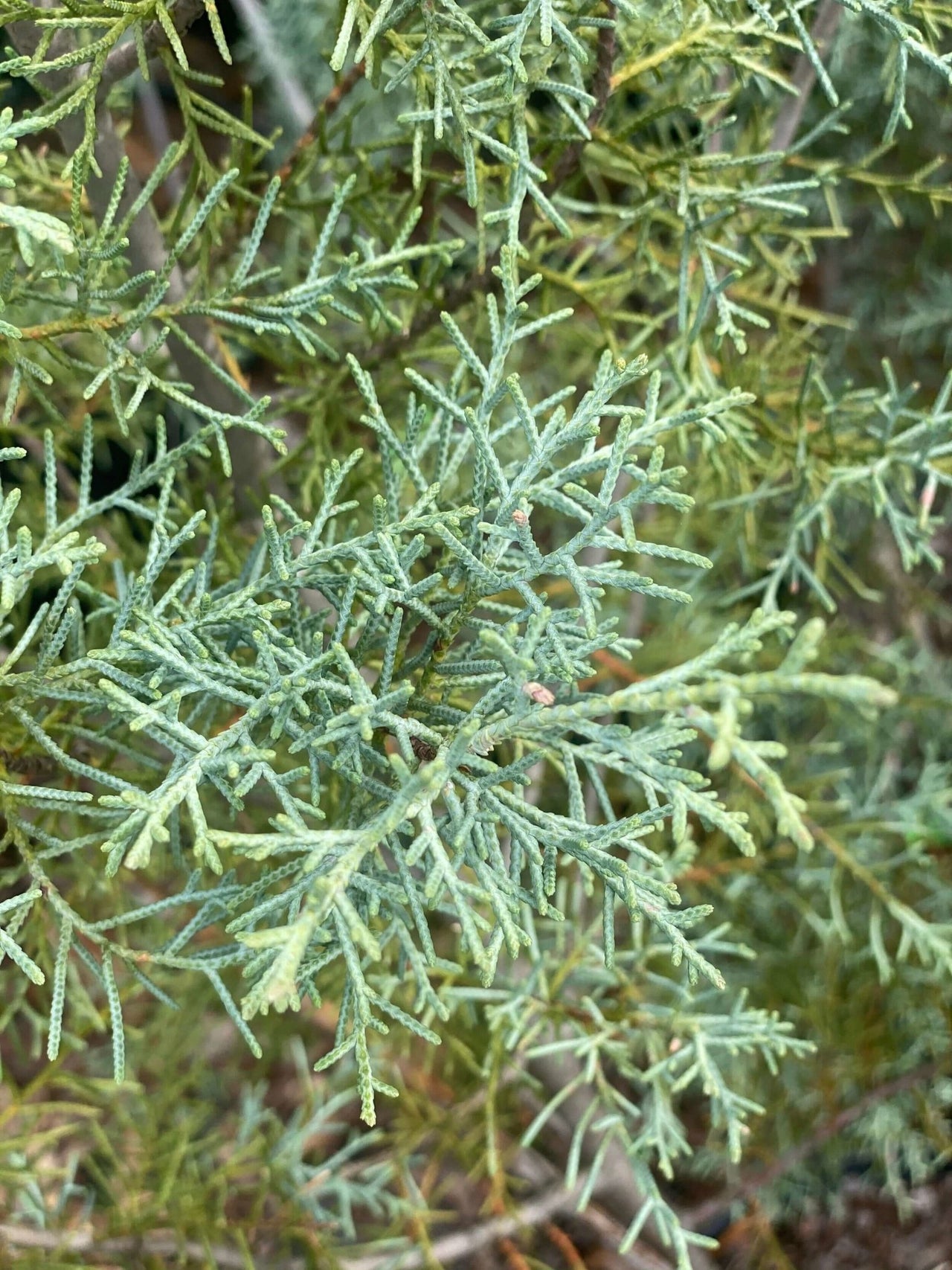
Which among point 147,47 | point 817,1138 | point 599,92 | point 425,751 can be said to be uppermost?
point 147,47

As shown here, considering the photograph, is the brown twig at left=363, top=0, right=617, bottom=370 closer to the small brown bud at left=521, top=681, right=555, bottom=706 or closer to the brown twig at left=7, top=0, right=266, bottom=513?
the brown twig at left=7, top=0, right=266, bottom=513

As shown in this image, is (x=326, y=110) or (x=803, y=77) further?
(x=803, y=77)

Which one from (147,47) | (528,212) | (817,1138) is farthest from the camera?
(817,1138)

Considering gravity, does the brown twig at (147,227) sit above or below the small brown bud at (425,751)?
above

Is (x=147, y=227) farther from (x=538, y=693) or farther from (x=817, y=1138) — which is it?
(x=817, y=1138)

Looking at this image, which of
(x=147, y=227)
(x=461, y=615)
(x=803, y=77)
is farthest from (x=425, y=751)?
(x=803, y=77)

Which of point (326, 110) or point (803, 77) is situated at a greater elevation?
point (326, 110)

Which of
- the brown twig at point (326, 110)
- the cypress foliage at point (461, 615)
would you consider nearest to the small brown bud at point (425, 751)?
the cypress foliage at point (461, 615)

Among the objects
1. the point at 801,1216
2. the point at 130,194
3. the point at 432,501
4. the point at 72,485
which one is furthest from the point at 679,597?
the point at 801,1216

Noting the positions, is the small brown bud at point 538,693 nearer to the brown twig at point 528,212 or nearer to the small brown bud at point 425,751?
the small brown bud at point 425,751
